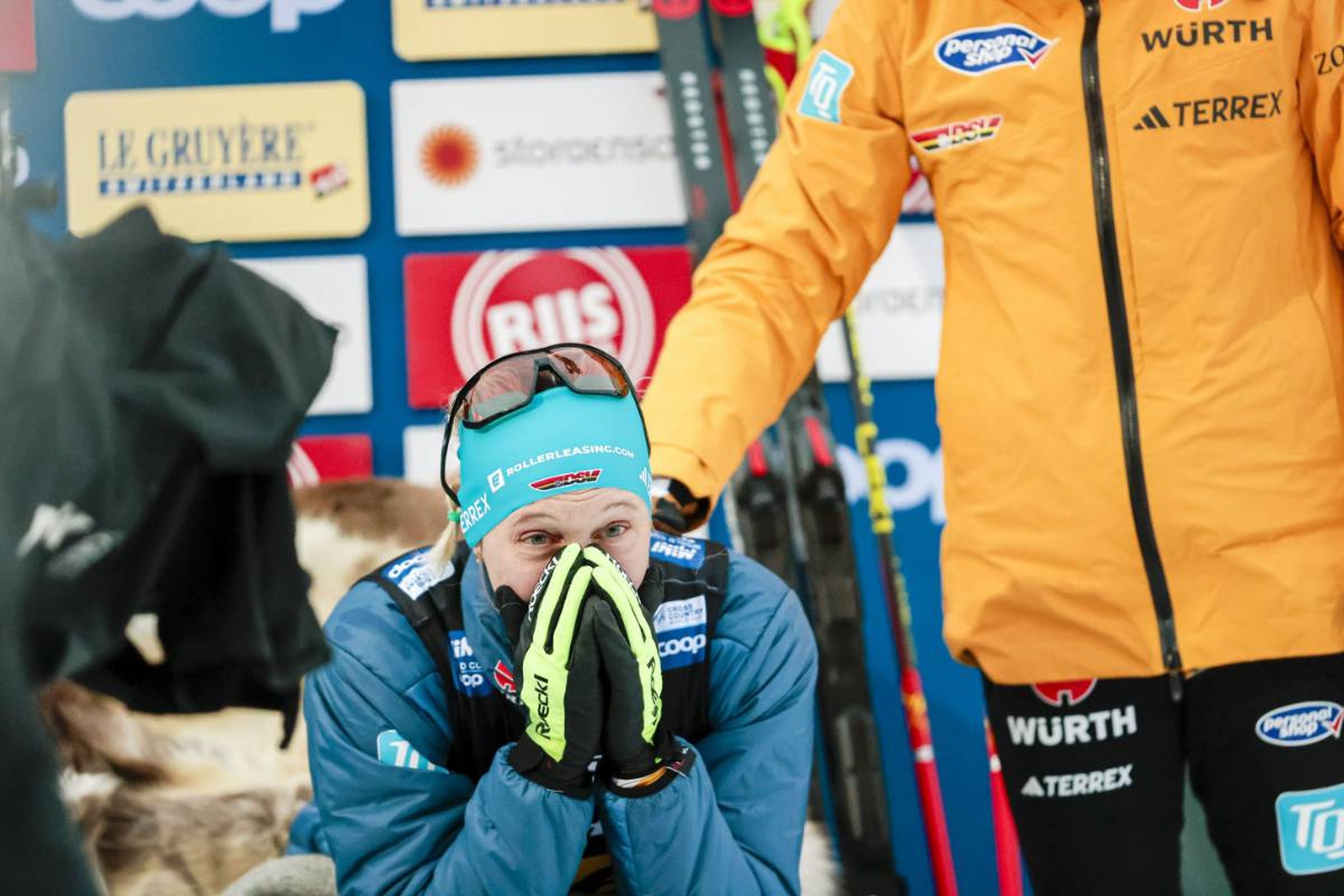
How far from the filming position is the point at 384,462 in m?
2.89

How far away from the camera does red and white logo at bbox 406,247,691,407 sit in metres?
2.91

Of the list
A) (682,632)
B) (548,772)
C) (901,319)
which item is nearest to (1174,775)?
(682,632)

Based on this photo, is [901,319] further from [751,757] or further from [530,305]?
[751,757]

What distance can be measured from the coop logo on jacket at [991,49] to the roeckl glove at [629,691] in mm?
782

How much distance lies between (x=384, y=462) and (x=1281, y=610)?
1843mm

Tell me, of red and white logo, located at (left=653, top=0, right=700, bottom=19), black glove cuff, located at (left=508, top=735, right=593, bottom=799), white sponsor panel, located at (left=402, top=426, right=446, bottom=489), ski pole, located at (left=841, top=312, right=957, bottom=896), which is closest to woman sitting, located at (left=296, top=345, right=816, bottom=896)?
black glove cuff, located at (left=508, top=735, right=593, bottom=799)

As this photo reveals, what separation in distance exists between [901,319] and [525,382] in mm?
1573

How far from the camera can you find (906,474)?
3.00 meters

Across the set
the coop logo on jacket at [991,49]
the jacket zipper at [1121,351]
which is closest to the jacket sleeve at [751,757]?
the jacket zipper at [1121,351]

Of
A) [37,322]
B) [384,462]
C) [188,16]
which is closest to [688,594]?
[37,322]

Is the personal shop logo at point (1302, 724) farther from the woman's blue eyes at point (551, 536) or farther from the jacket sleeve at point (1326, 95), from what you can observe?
the woman's blue eyes at point (551, 536)

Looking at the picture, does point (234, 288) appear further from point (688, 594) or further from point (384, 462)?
point (384, 462)

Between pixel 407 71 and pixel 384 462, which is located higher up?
pixel 407 71

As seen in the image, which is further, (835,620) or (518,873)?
(835,620)
